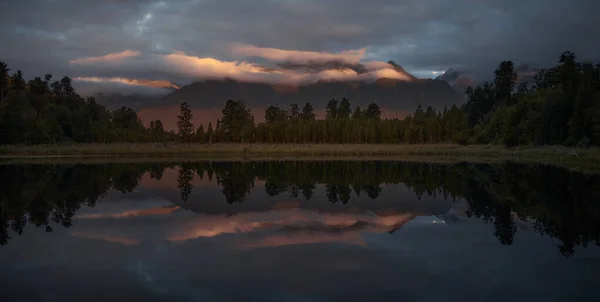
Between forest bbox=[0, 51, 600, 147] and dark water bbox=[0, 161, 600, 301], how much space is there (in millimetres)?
45170

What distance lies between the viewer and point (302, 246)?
34.6ft

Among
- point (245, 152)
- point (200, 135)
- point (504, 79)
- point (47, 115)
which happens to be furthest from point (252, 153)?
point (200, 135)

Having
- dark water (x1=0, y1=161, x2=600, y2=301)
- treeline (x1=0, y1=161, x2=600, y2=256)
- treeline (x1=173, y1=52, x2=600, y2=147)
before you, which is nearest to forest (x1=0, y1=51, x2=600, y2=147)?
treeline (x1=173, y1=52, x2=600, y2=147)

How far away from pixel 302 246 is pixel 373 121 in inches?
4890

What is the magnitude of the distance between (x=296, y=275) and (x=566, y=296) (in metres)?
4.16

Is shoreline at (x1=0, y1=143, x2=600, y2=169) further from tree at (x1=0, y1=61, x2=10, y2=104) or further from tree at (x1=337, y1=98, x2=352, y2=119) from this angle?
tree at (x1=337, y1=98, x2=352, y2=119)

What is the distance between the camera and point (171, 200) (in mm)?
19516

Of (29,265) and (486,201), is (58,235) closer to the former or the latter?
(29,265)

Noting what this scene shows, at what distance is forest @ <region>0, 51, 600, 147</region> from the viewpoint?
63.6m

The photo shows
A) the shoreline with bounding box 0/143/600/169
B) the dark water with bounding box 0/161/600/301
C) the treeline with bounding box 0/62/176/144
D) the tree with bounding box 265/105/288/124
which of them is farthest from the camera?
the tree with bounding box 265/105/288/124

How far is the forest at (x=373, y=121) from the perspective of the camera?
63.6 metres

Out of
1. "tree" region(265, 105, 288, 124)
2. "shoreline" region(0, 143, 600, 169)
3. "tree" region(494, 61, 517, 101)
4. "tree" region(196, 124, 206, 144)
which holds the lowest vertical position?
"shoreline" region(0, 143, 600, 169)

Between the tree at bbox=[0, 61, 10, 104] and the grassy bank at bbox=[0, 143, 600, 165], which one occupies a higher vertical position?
the tree at bbox=[0, 61, 10, 104]

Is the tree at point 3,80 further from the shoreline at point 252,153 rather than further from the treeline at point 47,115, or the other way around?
the shoreline at point 252,153
